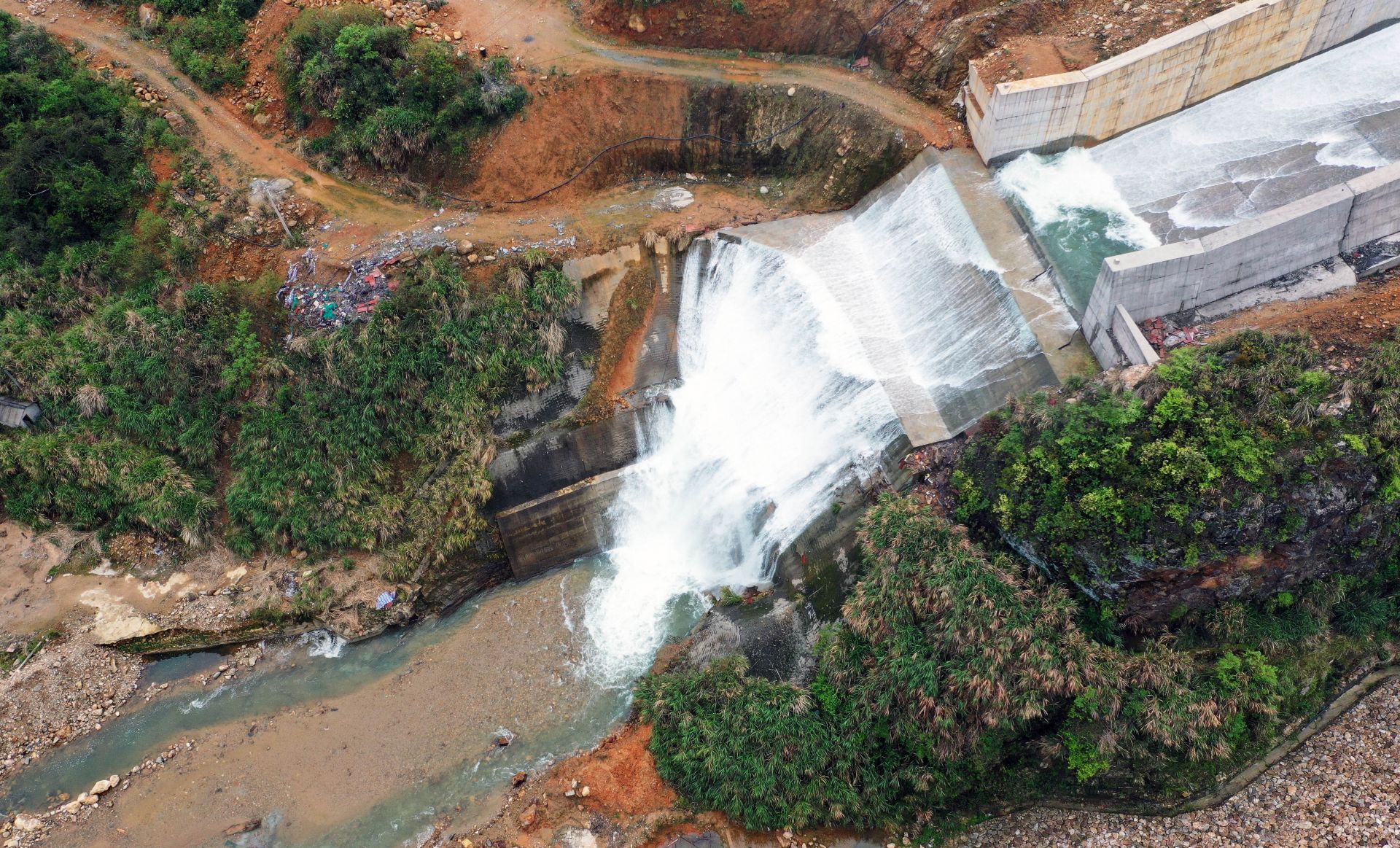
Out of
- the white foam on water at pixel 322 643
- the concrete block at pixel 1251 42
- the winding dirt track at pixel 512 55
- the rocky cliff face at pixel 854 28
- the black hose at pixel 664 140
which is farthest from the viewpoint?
the black hose at pixel 664 140

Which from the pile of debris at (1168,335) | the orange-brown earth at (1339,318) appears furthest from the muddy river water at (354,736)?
the orange-brown earth at (1339,318)

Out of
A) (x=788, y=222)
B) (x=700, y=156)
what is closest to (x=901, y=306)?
(x=788, y=222)

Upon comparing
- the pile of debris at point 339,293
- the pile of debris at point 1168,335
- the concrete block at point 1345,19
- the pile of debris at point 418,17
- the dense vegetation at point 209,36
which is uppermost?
the dense vegetation at point 209,36

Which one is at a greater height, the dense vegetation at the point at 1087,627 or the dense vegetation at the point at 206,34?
the dense vegetation at the point at 206,34

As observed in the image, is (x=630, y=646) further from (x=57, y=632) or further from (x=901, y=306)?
(x=57, y=632)

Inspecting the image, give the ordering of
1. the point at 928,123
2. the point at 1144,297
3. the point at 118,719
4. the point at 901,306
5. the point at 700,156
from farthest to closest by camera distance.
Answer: the point at 700,156
the point at 928,123
the point at 901,306
the point at 118,719
the point at 1144,297

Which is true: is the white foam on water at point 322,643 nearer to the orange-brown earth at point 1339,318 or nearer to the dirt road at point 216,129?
the dirt road at point 216,129

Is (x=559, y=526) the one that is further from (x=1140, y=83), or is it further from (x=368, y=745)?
(x=1140, y=83)
